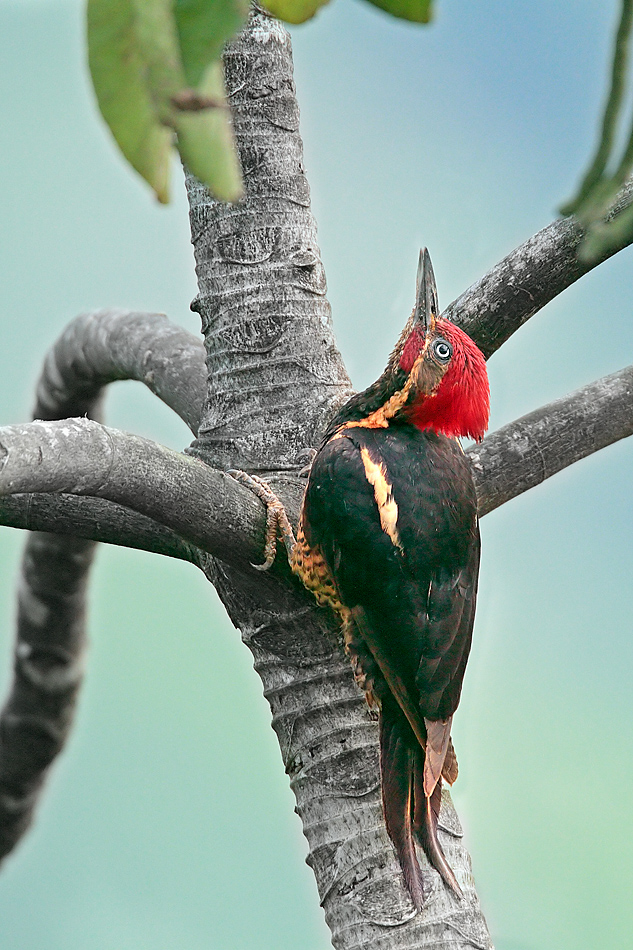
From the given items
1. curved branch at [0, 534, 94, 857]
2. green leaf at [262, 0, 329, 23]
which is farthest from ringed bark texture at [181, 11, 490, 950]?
green leaf at [262, 0, 329, 23]

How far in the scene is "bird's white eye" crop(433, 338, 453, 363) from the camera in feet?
6.05

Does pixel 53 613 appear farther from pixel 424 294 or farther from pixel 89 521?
pixel 424 294

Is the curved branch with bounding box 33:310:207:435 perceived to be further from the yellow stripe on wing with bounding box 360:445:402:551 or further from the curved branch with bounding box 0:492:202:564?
the yellow stripe on wing with bounding box 360:445:402:551

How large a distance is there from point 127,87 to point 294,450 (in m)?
1.53

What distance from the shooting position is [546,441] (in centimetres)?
188

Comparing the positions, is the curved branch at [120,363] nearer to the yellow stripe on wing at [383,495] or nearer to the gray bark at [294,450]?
the gray bark at [294,450]

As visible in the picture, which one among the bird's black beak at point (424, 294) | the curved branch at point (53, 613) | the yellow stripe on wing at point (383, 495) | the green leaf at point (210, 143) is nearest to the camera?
the green leaf at point (210, 143)

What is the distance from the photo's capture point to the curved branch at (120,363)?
7.27 feet

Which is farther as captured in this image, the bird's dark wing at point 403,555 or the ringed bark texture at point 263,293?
the ringed bark texture at point 263,293

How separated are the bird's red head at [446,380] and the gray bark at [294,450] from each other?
0.07 m

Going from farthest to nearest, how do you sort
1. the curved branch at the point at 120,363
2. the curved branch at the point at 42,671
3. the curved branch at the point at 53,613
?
the curved branch at the point at 42,671, the curved branch at the point at 53,613, the curved branch at the point at 120,363

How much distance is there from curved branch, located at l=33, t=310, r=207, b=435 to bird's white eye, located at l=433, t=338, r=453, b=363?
1.82 ft

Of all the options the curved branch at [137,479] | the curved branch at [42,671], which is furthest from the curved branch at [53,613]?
the curved branch at [137,479]

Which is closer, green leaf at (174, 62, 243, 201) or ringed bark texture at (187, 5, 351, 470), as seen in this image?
green leaf at (174, 62, 243, 201)
